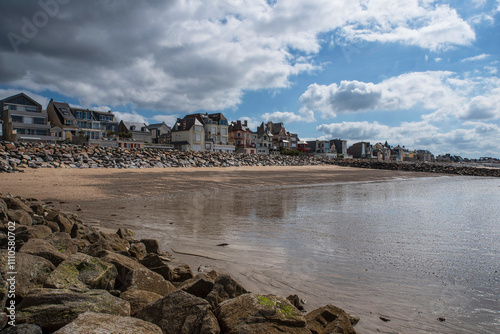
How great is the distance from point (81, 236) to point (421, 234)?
9.63 metres

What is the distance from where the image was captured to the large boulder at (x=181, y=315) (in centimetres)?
301

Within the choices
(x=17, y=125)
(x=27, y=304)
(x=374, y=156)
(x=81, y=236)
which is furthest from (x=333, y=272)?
(x=374, y=156)

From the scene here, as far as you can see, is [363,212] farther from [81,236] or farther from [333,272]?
[81,236]

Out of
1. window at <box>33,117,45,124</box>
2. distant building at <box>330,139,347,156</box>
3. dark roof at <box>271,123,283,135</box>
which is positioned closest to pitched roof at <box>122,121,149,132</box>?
window at <box>33,117,45,124</box>

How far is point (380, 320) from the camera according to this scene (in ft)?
13.5

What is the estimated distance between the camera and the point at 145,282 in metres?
4.05

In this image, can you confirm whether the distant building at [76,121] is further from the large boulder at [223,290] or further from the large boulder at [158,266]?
the large boulder at [223,290]

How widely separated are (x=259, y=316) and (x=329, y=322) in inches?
41.0

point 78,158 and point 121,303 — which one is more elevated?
point 78,158

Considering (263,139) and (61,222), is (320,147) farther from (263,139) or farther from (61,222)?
(61,222)

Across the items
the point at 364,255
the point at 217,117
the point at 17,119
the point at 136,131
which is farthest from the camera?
the point at 217,117

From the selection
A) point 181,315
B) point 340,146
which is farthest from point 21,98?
point 340,146

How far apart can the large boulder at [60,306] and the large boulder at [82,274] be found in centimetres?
34

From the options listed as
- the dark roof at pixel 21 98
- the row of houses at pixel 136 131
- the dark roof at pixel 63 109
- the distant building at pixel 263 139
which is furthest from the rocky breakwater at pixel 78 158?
the distant building at pixel 263 139
